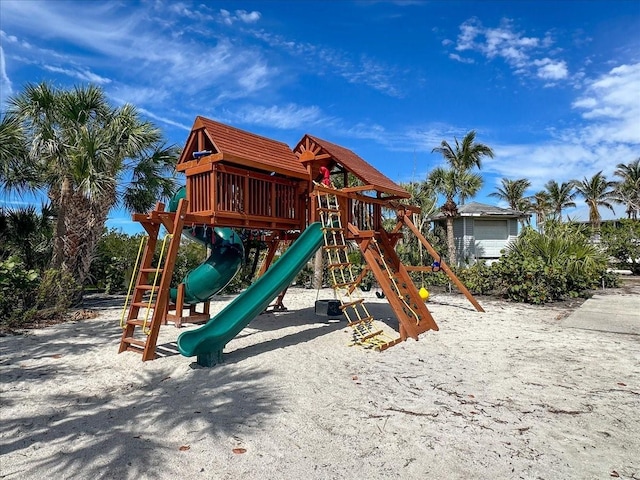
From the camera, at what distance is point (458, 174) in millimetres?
24141

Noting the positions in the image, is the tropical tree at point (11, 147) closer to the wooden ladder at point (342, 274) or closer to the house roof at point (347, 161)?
the house roof at point (347, 161)

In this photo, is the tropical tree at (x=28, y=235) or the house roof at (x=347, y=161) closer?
the house roof at (x=347, y=161)

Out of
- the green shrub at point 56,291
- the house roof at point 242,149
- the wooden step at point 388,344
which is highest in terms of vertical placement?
the house roof at point 242,149

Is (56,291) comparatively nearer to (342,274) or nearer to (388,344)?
(342,274)

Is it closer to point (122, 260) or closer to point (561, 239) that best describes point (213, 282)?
point (122, 260)

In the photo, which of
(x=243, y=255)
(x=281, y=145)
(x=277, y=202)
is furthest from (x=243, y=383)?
(x=281, y=145)

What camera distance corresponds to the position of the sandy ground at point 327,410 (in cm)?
321

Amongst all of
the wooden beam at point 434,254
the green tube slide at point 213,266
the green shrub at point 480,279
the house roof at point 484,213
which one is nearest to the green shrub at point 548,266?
the green shrub at point 480,279

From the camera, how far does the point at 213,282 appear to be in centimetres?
875

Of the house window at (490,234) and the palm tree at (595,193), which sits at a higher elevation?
the palm tree at (595,193)

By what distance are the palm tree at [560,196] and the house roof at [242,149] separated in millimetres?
51934

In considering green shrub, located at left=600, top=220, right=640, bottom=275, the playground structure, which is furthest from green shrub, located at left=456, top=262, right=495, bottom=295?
green shrub, located at left=600, top=220, right=640, bottom=275

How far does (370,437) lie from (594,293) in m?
13.9

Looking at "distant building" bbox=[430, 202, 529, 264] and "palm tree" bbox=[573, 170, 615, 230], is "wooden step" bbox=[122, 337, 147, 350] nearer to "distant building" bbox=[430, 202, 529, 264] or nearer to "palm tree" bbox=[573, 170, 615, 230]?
"distant building" bbox=[430, 202, 529, 264]
